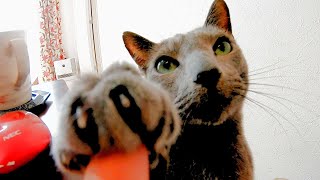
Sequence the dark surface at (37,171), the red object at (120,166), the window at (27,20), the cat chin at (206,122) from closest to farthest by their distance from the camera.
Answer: the red object at (120,166)
the cat chin at (206,122)
the dark surface at (37,171)
the window at (27,20)

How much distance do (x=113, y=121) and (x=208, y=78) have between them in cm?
13

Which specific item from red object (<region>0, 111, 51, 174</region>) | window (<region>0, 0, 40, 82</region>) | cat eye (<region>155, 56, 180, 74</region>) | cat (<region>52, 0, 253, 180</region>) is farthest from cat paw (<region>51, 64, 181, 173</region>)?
window (<region>0, 0, 40, 82</region>)

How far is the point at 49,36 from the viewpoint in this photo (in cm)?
167

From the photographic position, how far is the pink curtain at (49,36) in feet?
5.32

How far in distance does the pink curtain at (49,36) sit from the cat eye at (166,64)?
1.43 meters

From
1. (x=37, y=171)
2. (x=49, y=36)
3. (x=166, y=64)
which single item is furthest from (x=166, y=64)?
(x=49, y=36)

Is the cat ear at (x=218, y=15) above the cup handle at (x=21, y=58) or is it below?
above

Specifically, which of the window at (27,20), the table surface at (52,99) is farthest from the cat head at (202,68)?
the window at (27,20)

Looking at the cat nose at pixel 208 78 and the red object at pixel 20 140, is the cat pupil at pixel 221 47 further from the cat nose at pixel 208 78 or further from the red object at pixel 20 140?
the red object at pixel 20 140

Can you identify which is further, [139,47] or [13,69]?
[13,69]

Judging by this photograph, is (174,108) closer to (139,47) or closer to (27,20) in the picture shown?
(139,47)

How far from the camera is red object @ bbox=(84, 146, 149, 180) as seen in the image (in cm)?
18

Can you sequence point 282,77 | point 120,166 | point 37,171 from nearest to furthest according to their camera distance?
point 120,166
point 37,171
point 282,77

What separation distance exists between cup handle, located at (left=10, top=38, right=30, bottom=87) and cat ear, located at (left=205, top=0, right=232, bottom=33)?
415mm
